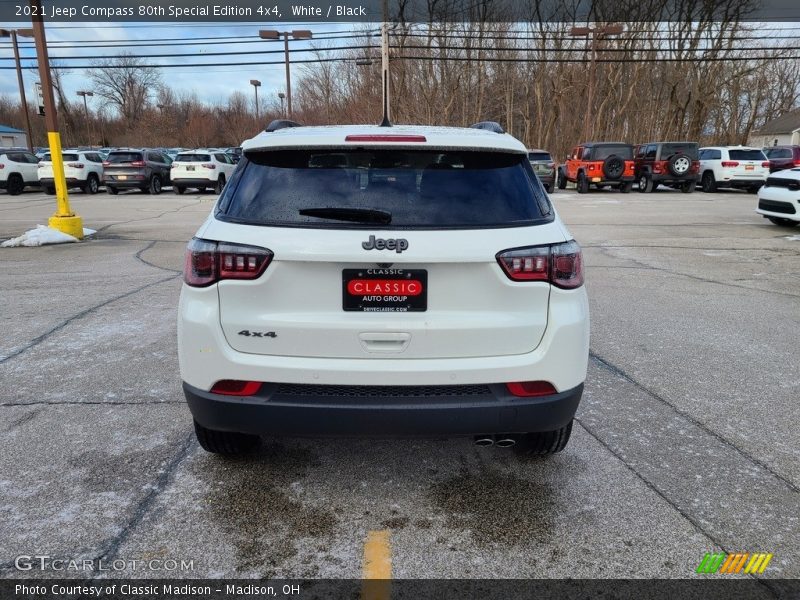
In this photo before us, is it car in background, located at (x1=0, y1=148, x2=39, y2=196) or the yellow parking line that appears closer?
the yellow parking line

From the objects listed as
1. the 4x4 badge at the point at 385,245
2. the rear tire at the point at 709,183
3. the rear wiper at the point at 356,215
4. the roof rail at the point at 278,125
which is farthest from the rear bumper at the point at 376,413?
the rear tire at the point at 709,183

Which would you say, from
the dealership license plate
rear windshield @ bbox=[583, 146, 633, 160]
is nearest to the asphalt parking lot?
the dealership license plate

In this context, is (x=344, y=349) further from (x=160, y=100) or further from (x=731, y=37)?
(x=160, y=100)

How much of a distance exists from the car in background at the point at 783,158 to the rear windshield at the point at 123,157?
26.4 meters

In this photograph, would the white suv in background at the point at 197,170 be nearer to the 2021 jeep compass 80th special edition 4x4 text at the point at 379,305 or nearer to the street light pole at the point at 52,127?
the street light pole at the point at 52,127

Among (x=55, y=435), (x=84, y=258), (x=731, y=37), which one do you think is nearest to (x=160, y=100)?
(x=731, y=37)

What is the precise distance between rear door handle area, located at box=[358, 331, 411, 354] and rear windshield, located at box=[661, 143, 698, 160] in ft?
A: 79.2

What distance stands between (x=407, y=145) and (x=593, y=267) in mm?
6906

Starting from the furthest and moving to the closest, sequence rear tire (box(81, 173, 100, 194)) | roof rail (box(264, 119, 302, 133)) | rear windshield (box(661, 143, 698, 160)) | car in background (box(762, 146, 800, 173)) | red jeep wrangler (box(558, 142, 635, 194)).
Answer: rear tire (box(81, 173, 100, 194))
car in background (box(762, 146, 800, 173))
rear windshield (box(661, 143, 698, 160))
red jeep wrangler (box(558, 142, 635, 194))
roof rail (box(264, 119, 302, 133))

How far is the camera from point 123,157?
77.6ft

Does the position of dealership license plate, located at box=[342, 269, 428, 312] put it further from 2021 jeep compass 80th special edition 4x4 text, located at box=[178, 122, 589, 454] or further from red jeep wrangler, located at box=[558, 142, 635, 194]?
red jeep wrangler, located at box=[558, 142, 635, 194]

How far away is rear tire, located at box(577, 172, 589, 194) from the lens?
78.1 feet

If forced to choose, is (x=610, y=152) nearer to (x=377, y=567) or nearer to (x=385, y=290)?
(x=385, y=290)

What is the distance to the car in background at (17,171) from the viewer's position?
23312mm
